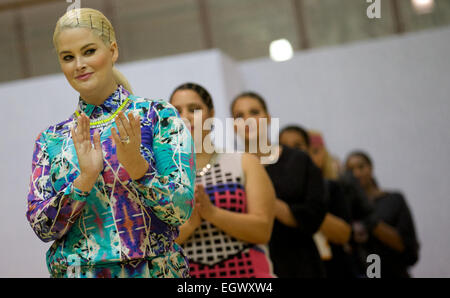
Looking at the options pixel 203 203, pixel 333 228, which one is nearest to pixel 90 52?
pixel 203 203

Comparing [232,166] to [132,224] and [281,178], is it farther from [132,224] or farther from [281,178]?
[132,224]

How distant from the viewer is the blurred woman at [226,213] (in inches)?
77.5

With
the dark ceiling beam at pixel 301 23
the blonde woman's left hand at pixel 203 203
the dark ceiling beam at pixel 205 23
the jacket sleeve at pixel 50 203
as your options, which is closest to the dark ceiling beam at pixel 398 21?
the dark ceiling beam at pixel 301 23

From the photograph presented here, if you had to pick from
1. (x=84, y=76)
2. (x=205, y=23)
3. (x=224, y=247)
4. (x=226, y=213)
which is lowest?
(x=224, y=247)

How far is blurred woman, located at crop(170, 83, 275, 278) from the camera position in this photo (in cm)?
197

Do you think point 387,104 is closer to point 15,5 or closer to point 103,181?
point 15,5

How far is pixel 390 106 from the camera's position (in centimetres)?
494

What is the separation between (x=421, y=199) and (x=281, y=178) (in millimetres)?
2462

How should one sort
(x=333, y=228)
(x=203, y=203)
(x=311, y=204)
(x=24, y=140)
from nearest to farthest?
(x=203, y=203)
(x=24, y=140)
(x=311, y=204)
(x=333, y=228)

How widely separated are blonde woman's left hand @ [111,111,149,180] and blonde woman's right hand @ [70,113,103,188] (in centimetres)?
4

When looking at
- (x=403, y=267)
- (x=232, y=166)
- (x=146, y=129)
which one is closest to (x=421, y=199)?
(x=403, y=267)

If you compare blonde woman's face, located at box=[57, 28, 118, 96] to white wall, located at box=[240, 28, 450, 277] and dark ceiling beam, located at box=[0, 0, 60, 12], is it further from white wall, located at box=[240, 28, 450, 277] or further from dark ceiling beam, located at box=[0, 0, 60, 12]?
white wall, located at box=[240, 28, 450, 277]

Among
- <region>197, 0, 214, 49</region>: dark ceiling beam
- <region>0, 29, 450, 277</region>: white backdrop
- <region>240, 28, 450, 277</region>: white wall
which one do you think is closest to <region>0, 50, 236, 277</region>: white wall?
<region>0, 29, 450, 277</region>: white backdrop

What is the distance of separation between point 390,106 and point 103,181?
3.90 metres
